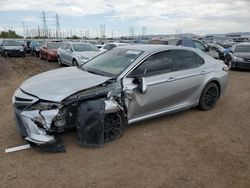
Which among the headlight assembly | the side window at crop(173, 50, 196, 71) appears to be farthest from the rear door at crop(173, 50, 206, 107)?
the headlight assembly

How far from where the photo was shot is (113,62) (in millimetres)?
5312

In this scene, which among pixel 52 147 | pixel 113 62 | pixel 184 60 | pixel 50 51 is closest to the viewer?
pixel 52 147

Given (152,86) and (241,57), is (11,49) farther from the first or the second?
(152,86)

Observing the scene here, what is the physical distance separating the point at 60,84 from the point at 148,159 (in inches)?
73.0

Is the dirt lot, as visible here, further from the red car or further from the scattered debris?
the red car

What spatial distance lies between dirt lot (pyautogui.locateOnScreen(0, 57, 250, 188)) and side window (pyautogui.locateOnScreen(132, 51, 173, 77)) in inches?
42.1

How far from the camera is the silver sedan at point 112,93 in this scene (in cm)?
407

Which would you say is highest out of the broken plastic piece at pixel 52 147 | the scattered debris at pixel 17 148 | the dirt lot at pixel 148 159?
the broken plastic piece at pixel 52 147

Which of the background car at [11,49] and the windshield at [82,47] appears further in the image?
the background car at [11,49]

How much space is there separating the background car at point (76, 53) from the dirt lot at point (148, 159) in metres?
7.77

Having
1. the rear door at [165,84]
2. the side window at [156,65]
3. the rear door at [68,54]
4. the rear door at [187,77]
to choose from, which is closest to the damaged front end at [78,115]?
the rear door at [165,84]

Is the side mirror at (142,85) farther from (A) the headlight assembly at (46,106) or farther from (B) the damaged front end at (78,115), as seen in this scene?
(A) the headlight assembly at (46,106)

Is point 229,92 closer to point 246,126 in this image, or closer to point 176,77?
point 246,126

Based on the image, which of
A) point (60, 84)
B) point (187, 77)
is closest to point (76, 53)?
point (187, 77)
